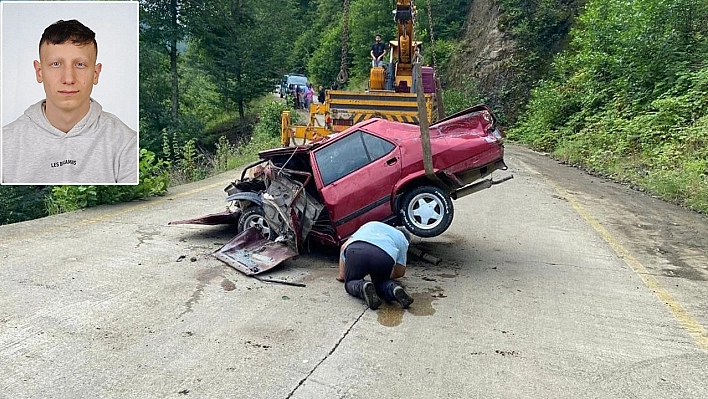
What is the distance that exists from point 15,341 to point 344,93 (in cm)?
1053

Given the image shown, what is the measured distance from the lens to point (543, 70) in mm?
30969

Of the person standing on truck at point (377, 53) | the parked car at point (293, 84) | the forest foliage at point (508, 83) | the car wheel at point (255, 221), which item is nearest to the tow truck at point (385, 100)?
the person standing on truck at point (377, 53)

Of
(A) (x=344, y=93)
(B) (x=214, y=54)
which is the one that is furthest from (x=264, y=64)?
(A) (x=344, y=93)

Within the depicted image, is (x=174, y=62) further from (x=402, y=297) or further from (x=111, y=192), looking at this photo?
(x=402, y=297)

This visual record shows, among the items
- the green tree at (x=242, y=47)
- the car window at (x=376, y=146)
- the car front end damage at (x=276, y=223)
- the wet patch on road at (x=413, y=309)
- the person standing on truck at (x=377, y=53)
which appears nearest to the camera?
the wet patch on road at (x=413, y=309)

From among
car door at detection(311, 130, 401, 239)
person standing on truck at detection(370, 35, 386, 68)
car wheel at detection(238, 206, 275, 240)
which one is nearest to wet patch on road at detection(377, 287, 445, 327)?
car door at detection(311, 130, 401, 239)

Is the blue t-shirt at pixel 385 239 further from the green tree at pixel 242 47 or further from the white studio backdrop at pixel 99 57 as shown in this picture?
the green tree at pixel 242 47

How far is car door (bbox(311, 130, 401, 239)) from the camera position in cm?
729

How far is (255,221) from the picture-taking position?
→ 7926mm

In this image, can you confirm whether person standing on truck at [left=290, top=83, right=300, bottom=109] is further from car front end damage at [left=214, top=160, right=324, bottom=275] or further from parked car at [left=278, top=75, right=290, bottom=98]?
car front end damage at [left=214, top=160, right=324, bottom=275]

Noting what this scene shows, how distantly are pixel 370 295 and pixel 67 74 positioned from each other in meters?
5.48

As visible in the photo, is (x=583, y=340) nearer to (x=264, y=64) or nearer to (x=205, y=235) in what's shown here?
(x=205, y=235)

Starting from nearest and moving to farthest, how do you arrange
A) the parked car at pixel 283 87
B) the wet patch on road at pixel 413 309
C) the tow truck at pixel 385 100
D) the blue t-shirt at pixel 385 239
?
1. the wet patch on road at pixel 413 309
2. the blue t-shirt at pixel 385 239
3. the tow truck at pixel 385 100
4. the parked car at pixel 283 87

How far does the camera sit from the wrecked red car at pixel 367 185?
7.20 meters
